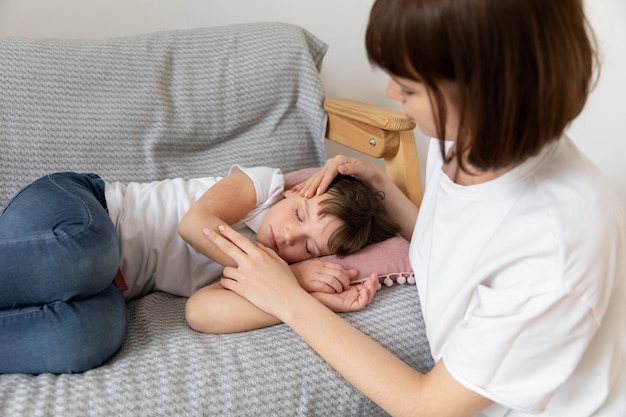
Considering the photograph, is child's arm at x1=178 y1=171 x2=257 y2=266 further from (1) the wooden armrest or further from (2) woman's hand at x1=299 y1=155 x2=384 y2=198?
(1) the wooden armrest

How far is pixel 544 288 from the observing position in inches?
26.6

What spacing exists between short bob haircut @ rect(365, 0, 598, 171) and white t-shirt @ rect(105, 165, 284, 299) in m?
0.60

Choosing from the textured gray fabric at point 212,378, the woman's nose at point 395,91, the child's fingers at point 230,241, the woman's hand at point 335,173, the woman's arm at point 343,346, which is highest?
the woman's nose at point 395,91

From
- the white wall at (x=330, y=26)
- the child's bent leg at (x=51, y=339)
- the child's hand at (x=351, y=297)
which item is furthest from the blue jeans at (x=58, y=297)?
the white wall at (x=330, y=26)

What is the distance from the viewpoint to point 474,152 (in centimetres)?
64

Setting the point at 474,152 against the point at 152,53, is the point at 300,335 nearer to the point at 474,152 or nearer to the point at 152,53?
the point at 474,152

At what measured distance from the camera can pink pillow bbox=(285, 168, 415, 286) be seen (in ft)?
3.56

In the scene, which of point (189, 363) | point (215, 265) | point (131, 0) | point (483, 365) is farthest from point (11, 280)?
point (131, 0)

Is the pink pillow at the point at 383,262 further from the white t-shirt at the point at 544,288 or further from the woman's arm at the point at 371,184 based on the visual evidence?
the white t-shirt at the point at 544,288

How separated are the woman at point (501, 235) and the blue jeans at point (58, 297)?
22cm

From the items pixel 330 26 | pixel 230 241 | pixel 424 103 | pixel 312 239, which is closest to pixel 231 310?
pixel 230 241

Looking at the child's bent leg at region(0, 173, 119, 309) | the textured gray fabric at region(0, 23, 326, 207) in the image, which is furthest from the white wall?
the child's bent leg at region(0, 173, 119, 309)

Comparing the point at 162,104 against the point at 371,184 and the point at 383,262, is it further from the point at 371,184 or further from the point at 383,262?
the point at 383,262

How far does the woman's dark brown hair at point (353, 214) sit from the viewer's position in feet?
3.56
